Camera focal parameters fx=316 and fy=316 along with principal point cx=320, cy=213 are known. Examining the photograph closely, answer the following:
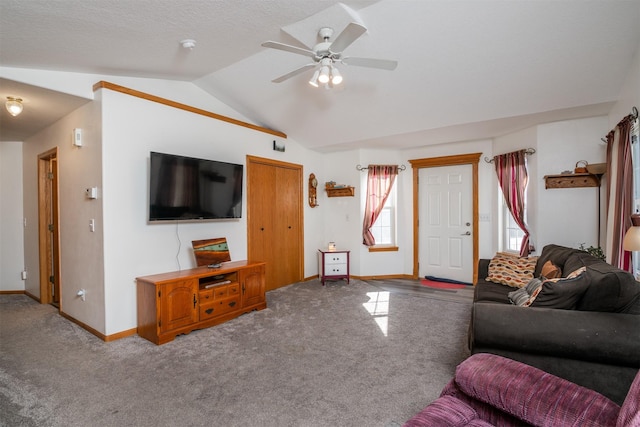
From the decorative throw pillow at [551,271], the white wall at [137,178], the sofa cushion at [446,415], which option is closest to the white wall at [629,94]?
the white wall at [137,178]

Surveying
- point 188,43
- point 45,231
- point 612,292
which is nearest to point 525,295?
point 612,292

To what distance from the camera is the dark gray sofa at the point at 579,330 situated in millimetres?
1683

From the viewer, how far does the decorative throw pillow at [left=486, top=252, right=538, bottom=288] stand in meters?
3.27

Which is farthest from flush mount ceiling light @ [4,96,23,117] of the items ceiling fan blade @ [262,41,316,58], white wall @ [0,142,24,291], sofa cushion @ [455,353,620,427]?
sofa cushion @ [455,353,620,427]

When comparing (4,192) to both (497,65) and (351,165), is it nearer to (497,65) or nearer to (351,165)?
(351,165)

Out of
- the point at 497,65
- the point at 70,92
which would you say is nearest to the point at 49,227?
the point at 70,92

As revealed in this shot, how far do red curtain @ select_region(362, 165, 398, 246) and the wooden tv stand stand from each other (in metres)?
2.33

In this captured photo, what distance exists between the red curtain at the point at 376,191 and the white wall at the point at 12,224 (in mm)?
5379

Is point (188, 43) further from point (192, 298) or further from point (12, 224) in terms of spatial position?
point (12, 224)

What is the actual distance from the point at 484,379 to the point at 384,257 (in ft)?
14.3

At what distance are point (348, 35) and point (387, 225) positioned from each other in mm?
3964

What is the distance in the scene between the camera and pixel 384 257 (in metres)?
5.62

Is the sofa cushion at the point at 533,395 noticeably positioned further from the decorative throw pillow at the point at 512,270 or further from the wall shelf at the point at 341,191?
the wall shelf at the point at 341,191

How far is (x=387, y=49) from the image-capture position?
3.03m
